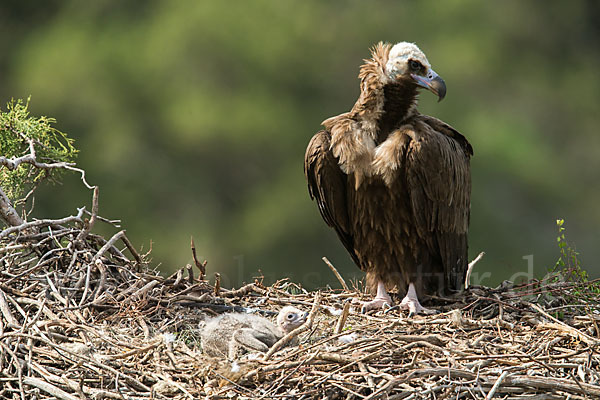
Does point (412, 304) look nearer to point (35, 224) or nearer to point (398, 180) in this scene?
point (398, 180)

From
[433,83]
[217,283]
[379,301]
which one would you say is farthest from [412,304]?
[433,83]

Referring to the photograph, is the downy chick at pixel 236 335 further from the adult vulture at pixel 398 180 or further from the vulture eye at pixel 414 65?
the vulture eye at pixel 414 65

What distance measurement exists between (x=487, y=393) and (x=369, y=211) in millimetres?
1411

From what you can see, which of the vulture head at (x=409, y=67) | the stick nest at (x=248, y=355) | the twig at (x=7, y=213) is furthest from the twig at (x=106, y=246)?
the vulture head at (x=409, y=67)

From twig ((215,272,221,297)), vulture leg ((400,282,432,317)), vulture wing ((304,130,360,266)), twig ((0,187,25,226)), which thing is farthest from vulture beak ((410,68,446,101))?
twig ((0,187,25,226))

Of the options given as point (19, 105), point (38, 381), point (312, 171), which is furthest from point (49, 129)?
point (38, 381)

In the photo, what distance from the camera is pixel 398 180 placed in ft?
11.9

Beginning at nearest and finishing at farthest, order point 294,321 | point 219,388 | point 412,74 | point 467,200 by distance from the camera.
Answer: point 219,388, point 294,321, point 412,74, point 467,200

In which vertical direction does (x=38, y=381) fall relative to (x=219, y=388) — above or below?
below

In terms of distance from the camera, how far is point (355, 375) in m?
2.55

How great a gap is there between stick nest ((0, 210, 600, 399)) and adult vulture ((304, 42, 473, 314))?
24 cm

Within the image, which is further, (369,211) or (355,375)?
(369,211)

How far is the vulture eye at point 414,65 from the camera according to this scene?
3.66 meters

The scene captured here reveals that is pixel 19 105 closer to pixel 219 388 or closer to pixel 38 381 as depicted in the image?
pixel 38 381
